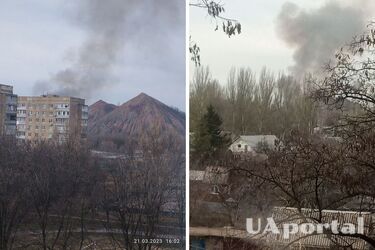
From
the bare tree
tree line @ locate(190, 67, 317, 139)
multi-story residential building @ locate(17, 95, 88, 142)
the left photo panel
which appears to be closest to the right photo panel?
tree line @ locate(190, 67, 317, 139)

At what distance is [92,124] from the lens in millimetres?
5668

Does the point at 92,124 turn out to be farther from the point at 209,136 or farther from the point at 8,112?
the point at 209,136

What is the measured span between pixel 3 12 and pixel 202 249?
2.24 metres

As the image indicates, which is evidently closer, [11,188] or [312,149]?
[11,188]

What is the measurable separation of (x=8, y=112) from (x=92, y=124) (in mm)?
607

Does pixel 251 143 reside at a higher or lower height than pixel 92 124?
lower

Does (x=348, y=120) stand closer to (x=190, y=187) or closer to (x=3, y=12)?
(x=190, y=187)

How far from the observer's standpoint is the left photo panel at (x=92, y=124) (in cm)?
553

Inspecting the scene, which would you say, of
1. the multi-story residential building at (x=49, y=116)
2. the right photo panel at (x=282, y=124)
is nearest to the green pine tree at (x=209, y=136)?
the right photo panel at (x=282, y=124)

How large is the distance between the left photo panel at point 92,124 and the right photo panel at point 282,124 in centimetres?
18

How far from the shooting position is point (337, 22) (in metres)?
5.64

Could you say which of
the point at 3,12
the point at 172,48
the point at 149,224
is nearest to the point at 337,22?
the point at 172,48

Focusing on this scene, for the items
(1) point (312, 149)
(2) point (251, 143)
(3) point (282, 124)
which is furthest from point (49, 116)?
(1) point (312, 149)

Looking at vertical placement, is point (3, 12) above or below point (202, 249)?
above
